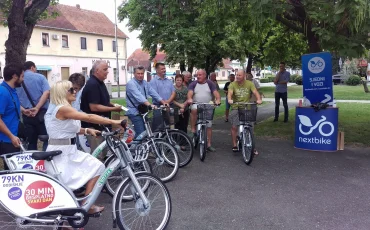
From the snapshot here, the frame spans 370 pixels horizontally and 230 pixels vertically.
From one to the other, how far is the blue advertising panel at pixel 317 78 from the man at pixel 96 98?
5002 mm

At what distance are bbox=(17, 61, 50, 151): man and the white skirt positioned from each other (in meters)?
2.29

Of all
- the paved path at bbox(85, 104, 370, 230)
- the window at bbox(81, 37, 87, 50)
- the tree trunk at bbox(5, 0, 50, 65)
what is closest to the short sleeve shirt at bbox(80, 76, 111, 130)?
the paved path at bbox(85, 104, 370, 230)

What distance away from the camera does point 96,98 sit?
4910 millimetres

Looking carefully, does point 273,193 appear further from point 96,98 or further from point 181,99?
point 181,99

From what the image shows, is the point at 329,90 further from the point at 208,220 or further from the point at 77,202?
the point at 77,202

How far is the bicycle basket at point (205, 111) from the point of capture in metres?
6.90

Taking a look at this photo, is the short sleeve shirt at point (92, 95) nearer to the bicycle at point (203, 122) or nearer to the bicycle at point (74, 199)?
the bicycle at point (74, 199)

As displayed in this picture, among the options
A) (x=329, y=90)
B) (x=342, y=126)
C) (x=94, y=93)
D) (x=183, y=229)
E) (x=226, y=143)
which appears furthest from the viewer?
(x=342, y=126)

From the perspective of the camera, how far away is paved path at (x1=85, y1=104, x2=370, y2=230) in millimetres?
4188

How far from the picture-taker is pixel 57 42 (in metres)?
42.1

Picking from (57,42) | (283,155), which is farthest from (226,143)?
(57,42)

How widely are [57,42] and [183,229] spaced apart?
1674 inches

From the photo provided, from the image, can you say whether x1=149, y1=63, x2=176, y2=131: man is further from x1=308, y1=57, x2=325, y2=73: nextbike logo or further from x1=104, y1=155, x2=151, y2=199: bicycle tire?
x1=308, y1=57, x2=325, y2=73: nextbike logo

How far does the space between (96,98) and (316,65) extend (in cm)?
530
